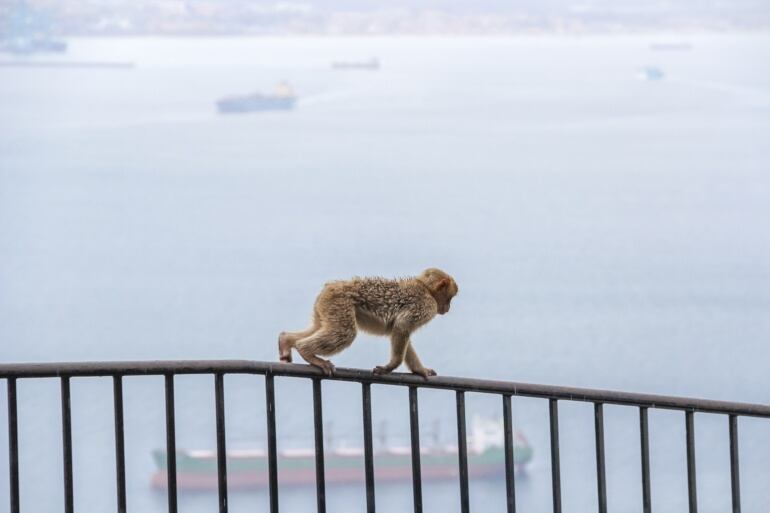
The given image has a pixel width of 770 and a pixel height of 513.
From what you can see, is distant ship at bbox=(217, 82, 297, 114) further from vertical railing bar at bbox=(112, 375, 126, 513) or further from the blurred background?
vertical railing bar at bbox=(112, 375, 126, 513)

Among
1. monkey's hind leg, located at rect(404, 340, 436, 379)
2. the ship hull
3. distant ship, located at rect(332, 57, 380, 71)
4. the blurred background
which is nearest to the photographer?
monkey's hind leg, located at rect(404, 340, 436, 379)

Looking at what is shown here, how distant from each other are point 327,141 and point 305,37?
2519 millimetres

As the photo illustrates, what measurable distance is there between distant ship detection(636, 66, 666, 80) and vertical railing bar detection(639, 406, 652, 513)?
701 inches

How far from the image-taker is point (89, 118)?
21969mm

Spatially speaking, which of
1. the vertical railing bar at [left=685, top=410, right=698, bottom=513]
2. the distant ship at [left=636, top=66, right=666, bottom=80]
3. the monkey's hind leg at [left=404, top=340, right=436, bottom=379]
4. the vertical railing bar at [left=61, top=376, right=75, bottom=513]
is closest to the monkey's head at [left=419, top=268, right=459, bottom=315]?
the monkey's hind leg at [left=404, top=340, right=436, bottom=379]

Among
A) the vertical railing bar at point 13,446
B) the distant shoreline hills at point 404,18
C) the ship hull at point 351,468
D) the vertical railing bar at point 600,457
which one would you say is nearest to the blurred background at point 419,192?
the distant shoreline hills at point 404,18

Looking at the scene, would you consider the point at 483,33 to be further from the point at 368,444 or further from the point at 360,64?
the point at 368,444

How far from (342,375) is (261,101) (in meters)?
19.1

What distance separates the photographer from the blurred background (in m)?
18.6

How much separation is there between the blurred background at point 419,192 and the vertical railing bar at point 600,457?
1558cm

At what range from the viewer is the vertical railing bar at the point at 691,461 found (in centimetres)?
215

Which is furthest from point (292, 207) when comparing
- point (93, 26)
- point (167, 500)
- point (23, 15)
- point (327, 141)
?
point (167, 500)

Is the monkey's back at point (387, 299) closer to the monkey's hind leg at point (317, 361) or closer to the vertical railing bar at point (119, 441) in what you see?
the monkey's hind leg at point (317, 361)

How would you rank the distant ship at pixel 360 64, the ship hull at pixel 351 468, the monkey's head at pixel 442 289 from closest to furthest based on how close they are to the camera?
the monkey's head at pixel 442 289
the ship hull at pixel 351 468
the distant ship at pixel 360 64
